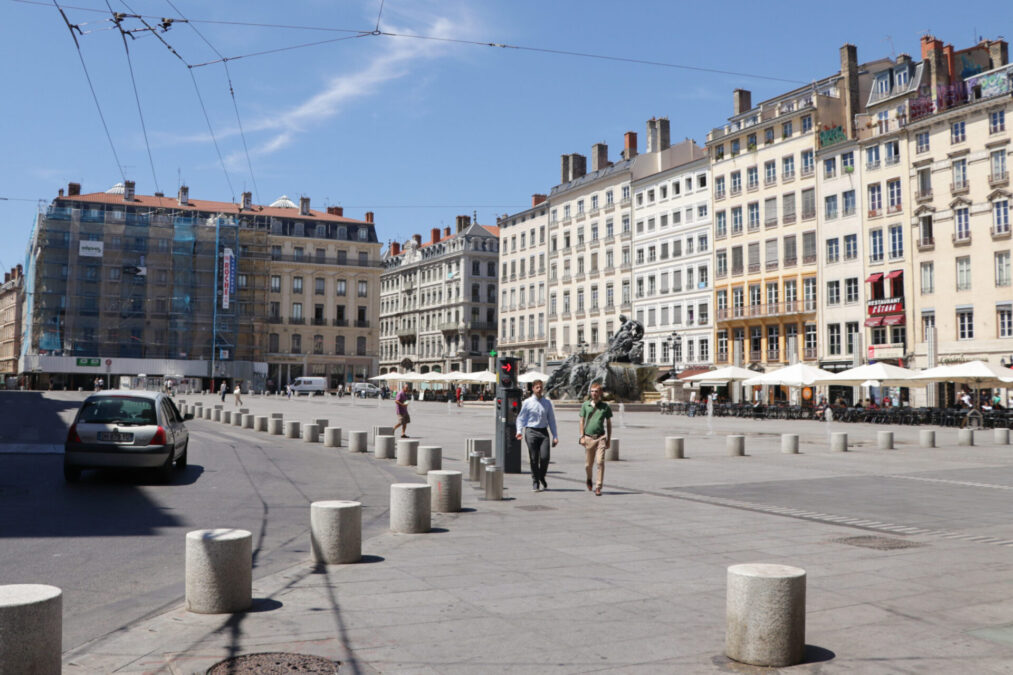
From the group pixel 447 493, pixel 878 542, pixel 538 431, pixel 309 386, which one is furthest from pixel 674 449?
pixel 309 386

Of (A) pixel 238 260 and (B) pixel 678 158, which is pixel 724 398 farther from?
(A) pixel 238 260

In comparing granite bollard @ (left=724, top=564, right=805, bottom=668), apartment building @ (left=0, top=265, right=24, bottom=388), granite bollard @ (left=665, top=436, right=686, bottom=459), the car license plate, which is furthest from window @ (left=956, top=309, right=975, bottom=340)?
apartment building @ (left=0, top=265, right=24, bottom=388)

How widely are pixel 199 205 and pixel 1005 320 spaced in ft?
267

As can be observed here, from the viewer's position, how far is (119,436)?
13.7 meters

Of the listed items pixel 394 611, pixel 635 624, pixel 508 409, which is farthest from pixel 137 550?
pixel 508 409

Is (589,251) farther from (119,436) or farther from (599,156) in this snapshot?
(119,436)

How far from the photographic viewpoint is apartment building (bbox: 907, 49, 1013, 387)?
150ft

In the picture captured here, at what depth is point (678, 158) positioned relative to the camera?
75.2 metres

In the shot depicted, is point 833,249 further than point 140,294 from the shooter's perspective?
No

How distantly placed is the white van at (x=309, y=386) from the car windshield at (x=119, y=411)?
73.3 metres

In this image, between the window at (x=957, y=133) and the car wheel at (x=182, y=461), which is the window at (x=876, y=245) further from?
the car wheel at (x=182, y=461)

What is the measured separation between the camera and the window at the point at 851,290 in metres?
54.6

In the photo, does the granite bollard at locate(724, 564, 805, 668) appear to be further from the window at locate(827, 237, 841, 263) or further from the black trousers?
the window at locate(827, 237, 841, 263)

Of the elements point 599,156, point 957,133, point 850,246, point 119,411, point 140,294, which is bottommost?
point 119,411
